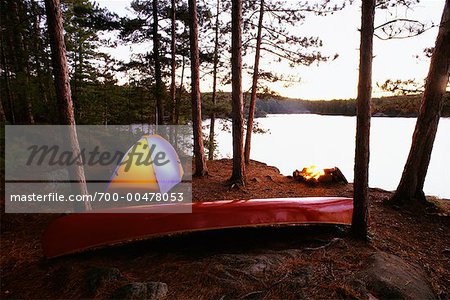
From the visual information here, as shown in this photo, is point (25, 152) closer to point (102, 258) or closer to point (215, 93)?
point (102, 258)

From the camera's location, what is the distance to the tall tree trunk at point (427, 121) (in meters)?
5.74

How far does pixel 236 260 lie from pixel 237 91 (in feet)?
18.1

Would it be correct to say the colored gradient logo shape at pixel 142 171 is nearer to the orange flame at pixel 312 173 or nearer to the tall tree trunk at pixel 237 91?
the tall tree trunk at pixel 237 91

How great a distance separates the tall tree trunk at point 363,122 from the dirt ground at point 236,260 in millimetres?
408

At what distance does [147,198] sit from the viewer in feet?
22.3

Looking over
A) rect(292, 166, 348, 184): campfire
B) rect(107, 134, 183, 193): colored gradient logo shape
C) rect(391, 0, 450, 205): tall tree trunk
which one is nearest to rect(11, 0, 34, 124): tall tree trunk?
rect(107, 134, 183, 193): colored gradient logo shape

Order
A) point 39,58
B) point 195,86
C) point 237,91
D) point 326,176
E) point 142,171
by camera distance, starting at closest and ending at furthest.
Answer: point 142,171, point 237,91, point 195,86, point 326,176, point 39,58

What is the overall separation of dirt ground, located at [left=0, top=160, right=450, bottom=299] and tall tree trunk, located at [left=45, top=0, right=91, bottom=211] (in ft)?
4.28

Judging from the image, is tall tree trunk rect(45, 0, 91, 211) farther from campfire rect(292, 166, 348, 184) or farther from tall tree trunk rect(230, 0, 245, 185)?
campfire rect(292, 166, 348, 184)

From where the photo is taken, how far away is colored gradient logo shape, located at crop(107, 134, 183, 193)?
22.2ft

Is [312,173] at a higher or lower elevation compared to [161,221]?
lower

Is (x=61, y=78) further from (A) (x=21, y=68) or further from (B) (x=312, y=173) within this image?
(A) (x=21, y=68)

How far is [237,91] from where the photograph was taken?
302 inches

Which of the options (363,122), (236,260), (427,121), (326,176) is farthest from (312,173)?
(236,260)
